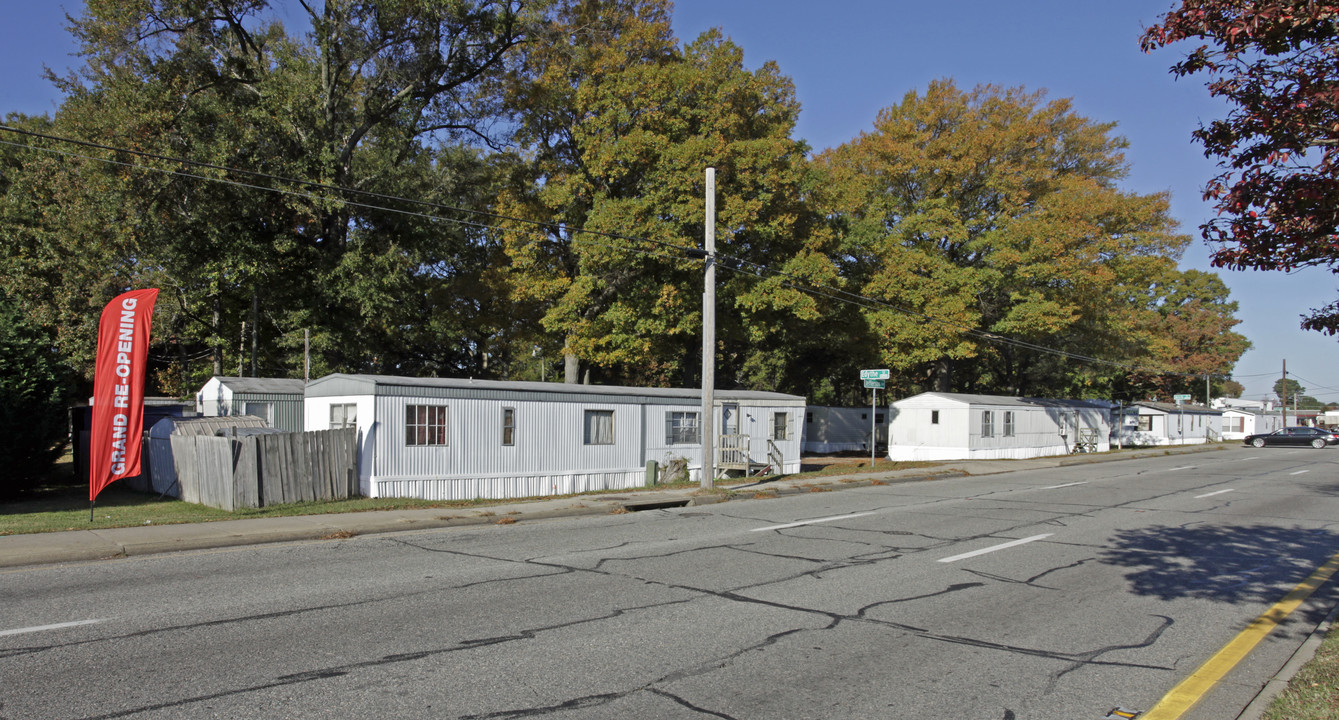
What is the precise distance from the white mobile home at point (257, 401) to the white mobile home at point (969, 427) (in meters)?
24.4

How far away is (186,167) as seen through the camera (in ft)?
78.4

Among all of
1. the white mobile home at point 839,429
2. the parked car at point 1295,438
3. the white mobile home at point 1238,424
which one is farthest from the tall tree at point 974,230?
the white mobile home at point 1238,424

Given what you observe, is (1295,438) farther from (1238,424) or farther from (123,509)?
(123,509)

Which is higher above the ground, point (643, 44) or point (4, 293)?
point (643, 44)

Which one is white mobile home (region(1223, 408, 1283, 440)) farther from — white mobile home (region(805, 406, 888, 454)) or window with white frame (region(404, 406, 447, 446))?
window with white frame (region(404, 406, 447, 446))

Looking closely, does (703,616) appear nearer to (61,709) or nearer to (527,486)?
(61,709)

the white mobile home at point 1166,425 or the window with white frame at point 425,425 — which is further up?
the window with white frame at point 425,425

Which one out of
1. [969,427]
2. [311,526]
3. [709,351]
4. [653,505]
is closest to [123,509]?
[311,526]

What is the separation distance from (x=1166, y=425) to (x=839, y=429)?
29204mm

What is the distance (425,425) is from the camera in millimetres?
17203

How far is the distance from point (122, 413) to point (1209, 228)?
1556 cm

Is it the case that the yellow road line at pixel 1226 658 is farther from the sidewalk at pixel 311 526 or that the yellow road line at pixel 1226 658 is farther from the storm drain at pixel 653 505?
the sidewalk at pixel 311 526

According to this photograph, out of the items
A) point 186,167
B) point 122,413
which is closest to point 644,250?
point 186,167

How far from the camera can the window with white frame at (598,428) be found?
20109 millimetres
